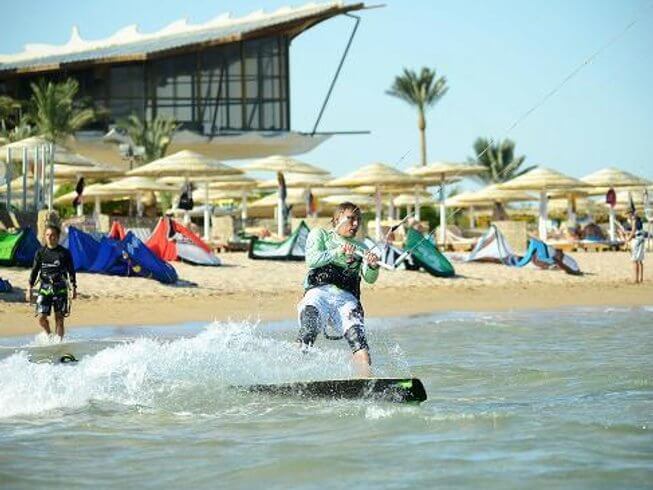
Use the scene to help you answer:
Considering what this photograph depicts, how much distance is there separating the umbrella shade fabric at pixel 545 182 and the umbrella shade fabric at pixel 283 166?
553 centimetres

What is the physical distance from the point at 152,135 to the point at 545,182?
21464 mm

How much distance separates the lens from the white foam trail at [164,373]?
356 inches

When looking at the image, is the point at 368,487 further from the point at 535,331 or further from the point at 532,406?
the point at 535,331

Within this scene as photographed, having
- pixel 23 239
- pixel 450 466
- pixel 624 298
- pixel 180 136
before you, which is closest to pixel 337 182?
pixel 624 298

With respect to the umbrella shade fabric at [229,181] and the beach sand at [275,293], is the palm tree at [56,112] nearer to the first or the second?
the umbrella shade fabric at [229,181]

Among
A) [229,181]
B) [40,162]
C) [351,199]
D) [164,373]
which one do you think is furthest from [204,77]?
[164,373]

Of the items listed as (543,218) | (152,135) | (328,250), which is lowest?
(328,250)

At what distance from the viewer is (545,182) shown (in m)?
34.5

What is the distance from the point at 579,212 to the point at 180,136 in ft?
58.0

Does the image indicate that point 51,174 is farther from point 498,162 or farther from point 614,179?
point 498,162

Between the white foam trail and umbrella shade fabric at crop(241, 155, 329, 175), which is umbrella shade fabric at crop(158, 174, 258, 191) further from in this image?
the white foam trail

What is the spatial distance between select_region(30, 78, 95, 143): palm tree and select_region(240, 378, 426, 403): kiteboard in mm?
41805

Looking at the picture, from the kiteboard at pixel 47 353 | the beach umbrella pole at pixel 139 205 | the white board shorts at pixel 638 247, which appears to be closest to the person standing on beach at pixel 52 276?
the kiteboard at pixel 47 353

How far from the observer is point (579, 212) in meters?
56.5
